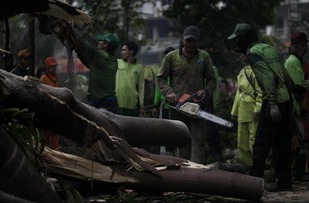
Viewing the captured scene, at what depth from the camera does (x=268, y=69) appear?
8672 mm

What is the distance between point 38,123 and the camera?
6059 mm

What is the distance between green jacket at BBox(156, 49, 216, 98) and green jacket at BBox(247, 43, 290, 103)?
1.48 meters

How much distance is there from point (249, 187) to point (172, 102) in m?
3.19

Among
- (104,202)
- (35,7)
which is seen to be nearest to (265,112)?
(104,202)

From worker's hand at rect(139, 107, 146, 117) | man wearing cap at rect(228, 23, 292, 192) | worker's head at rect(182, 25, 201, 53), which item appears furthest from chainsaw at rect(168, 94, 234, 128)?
worker's hand at rect(139, 107, 146, 117)

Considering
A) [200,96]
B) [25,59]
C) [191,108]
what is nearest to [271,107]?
[191,108]

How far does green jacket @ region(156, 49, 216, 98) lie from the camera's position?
33.5 feet

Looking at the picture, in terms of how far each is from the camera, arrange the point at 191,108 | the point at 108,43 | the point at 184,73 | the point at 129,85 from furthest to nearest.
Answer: the point at 129,85
the point at 108,43
the point at 184,73
the point at 191,108

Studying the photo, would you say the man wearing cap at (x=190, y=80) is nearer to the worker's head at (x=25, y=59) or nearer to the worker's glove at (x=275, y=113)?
the worker's glove at (x=275, y=113)

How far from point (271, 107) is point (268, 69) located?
412 millimetres

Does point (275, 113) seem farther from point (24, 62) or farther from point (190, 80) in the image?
point (24, 62)

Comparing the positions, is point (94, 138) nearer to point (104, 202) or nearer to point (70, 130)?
point (70, 130)

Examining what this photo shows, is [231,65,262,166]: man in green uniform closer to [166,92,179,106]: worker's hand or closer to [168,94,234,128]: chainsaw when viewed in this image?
[168,94,234,128]: chainsaw

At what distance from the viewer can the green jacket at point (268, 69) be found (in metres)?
8.67
